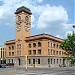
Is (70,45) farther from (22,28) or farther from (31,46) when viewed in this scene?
(22,28)

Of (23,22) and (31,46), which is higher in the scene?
(23,22)

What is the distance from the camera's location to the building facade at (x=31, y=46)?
107625mm

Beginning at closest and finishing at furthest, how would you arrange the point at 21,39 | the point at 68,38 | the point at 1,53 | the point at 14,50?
the point at 68,38
the point at 21,39
the point at 14,50
the point at 1,53

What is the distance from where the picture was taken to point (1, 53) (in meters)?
174

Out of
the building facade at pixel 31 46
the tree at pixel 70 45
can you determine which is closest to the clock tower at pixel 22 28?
the building facade at pixel 31 46

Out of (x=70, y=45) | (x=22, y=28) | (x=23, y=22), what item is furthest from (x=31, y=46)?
(x=70, y=45)

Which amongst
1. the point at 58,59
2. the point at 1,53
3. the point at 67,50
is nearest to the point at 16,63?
the point at 58,59

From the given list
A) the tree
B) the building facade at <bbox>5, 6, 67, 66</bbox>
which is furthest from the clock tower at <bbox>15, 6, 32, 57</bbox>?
the tree

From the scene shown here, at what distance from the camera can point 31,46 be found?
11419cm

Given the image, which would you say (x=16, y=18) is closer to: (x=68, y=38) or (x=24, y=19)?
(x=24, y=19)

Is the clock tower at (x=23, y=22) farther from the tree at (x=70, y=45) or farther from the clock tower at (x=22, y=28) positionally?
the tree at (x=70, y=45)

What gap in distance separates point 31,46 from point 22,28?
950 centimetres

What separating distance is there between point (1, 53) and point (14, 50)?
2075 inches

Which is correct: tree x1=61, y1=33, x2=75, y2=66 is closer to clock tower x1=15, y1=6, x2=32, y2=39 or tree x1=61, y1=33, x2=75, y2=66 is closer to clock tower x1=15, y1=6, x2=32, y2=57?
clock tower x1=15, y1=6, x2=32, y2=57
